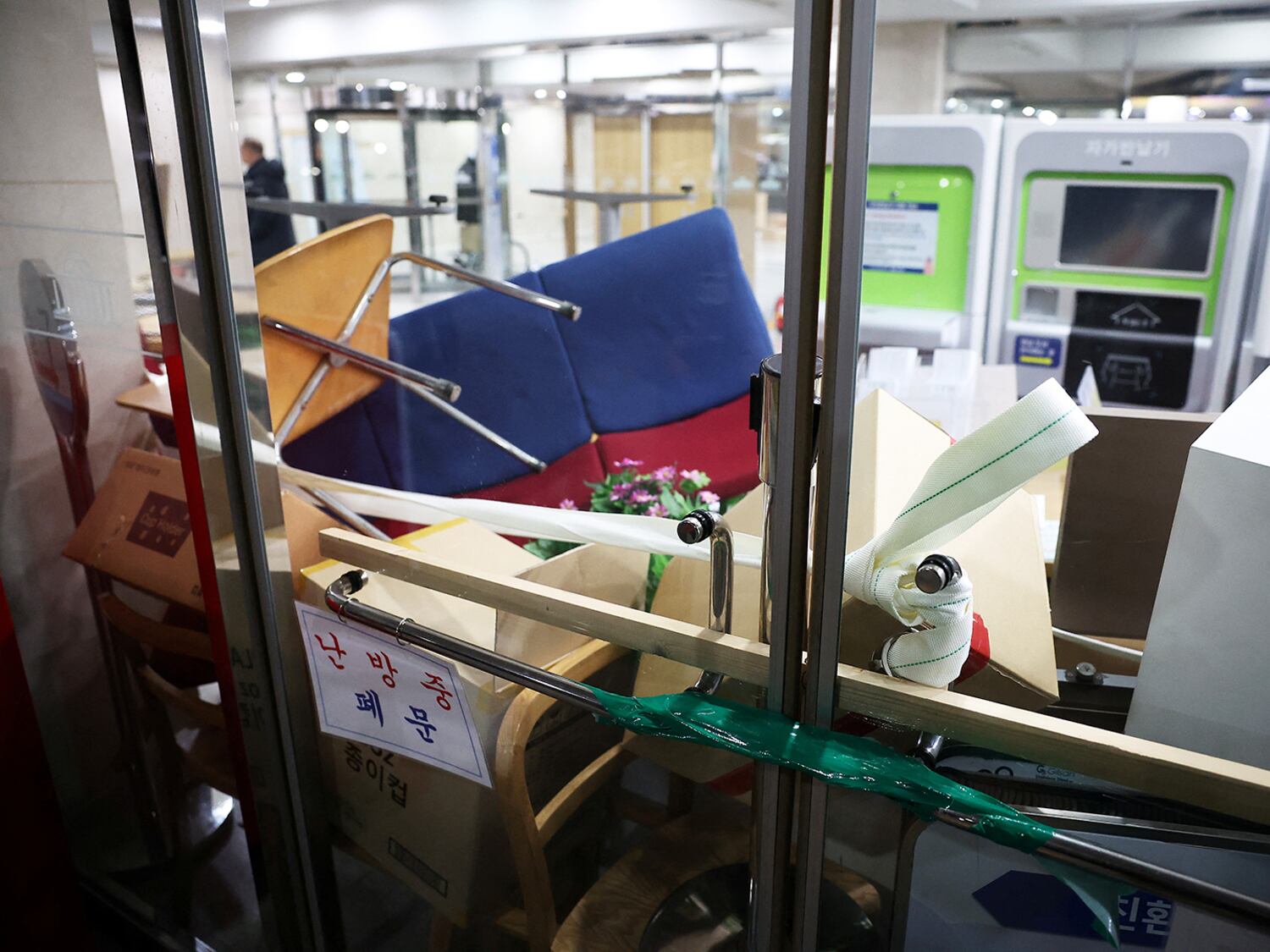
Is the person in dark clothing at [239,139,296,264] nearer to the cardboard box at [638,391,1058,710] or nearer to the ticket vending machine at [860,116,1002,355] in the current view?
the cardboard box at [638,391,1058,710]

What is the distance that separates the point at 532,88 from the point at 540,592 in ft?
10.1

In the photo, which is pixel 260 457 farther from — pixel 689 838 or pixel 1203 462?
pixel 1203 462

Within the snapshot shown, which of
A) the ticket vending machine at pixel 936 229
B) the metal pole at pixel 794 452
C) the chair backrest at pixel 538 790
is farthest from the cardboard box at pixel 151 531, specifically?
the ticket vending machine at pixel 936 229

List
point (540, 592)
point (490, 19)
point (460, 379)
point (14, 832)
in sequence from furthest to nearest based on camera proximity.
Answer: point (490, 19) → point (460, 379) → point (14, 832) → point (540, 592)

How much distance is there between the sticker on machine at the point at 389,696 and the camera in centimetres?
101

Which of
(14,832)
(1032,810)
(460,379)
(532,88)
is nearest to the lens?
(1032,810)

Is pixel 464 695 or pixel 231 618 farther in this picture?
pixel 231 618

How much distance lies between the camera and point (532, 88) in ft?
11.8

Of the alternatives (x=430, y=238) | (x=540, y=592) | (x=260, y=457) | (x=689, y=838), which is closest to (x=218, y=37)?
(x=260, y=457)

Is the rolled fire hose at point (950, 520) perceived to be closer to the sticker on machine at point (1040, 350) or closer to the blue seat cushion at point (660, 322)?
the blue seat cushion at point (660, 322)

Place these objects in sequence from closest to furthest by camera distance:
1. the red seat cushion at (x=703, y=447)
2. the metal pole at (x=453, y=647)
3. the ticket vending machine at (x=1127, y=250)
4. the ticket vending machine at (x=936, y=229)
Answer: the metal pole at (x=453, y=647) < the red seat cushion at (x=703, y=447) < the ticket vending machine at (x=1127, y=250) < the ticket vending machine at (x=936, y=229)

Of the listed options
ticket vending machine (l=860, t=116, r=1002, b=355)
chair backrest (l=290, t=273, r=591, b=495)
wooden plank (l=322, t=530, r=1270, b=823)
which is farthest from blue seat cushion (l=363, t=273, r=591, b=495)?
ticket vending machine (l=860, t=116, r=1002, b=355)

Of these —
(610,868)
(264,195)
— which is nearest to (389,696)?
(610,868)

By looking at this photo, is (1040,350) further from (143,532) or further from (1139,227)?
(143,532)
